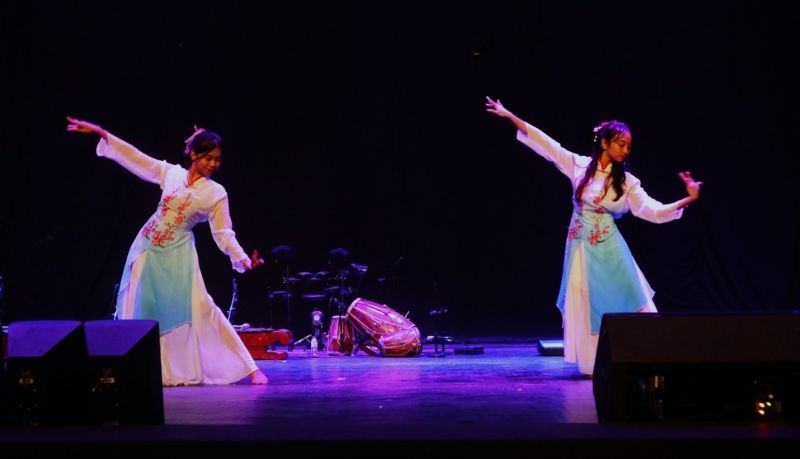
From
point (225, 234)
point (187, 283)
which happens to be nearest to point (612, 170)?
point (225, 234)

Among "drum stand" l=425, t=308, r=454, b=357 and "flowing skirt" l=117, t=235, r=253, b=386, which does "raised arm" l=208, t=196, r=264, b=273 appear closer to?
"flowing skirt" l=117, t=235, r=253, b=386

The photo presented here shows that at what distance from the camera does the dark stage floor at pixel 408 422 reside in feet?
7.42

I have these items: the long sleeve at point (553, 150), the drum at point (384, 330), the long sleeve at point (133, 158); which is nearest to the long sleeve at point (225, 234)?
the long sleeve at point (133, 158)

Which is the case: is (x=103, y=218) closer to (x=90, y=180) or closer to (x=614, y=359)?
(x=90, y=180)

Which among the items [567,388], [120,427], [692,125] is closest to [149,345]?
[120,427]

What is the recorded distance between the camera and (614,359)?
2869 millimetres

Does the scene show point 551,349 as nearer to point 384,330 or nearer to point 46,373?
point 384,330

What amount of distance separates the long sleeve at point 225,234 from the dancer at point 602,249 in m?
2.24

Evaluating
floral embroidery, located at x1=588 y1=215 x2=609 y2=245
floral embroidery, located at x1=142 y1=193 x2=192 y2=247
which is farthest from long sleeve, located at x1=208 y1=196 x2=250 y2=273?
floral embroidery, located at x1=588 y1=215 x2=609 y2=245

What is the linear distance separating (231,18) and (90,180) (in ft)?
7.88

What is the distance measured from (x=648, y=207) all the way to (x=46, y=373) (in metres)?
4.04

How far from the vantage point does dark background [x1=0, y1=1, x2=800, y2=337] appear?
9.18m

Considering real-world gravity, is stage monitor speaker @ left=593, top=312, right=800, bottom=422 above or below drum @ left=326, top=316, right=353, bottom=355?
above

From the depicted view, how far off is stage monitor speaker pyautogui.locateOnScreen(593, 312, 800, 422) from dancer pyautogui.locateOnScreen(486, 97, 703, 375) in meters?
2.60
